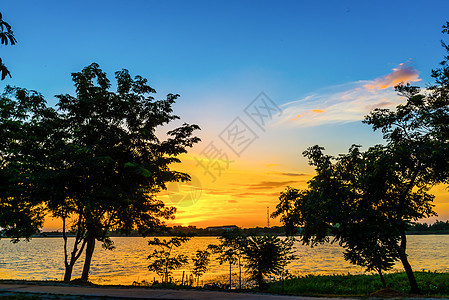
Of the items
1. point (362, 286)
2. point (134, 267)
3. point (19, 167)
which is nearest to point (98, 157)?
point (19, 167)

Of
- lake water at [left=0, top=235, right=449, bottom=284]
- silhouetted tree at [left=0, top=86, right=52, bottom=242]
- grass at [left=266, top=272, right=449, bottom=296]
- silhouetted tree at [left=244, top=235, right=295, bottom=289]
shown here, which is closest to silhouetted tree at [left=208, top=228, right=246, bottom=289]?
silhouetted tree at [left=244, top=235, right=295, bottom=289]

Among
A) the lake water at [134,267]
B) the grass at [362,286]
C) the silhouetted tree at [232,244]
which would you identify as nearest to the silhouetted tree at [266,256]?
the silhouetted tree at [232,244]

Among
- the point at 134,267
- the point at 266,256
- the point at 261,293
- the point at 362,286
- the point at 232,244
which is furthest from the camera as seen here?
the point at 134,267

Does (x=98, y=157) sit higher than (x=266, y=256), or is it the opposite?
(x=98, y=157)

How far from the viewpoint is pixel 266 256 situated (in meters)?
18.6

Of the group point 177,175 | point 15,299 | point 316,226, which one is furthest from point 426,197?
point 15,299

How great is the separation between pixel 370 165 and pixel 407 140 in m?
3.96

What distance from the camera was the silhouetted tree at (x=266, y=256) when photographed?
18547mm

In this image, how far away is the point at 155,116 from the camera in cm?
2311

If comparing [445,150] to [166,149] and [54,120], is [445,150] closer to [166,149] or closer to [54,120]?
[166,149]

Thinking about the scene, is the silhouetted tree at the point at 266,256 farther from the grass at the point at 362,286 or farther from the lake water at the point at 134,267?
the lake water at the point at 134,267

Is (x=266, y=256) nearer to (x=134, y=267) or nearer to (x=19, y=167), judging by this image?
(x=19, y=167)

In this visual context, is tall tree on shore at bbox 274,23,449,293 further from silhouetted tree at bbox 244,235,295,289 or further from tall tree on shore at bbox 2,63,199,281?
tall tree on shore at bbox 2,63,199,281

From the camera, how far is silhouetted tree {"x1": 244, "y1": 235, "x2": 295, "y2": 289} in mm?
18547
